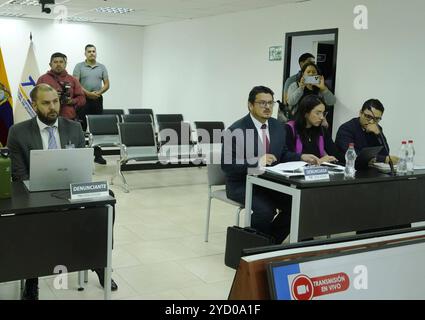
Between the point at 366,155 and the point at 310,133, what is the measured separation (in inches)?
19.6

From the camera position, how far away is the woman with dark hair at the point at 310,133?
154 inches

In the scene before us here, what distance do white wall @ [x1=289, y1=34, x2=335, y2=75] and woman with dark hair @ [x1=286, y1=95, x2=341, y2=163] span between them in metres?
2.75

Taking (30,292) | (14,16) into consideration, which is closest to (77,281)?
(30,292)

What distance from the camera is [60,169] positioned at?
2.68 m

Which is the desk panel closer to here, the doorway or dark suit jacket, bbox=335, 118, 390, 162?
dark suit jacket, bbox=335, 118, 390, 162

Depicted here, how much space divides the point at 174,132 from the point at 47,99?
11.9 feet

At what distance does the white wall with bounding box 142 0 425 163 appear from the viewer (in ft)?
17.5

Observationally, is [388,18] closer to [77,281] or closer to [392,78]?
[392,78]

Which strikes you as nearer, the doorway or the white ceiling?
the doorway

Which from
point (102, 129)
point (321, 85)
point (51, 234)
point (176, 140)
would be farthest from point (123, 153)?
point (51, 234)

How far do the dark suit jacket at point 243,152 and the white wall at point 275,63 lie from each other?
2130 millimetres

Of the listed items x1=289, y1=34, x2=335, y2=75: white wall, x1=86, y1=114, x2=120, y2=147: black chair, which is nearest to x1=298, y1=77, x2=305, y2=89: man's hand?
x1=289, y1=34, x2=335, y2=75: white wall

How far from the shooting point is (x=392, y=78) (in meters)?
5.47

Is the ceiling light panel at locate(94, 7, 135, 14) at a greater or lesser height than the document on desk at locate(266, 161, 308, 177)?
greater
